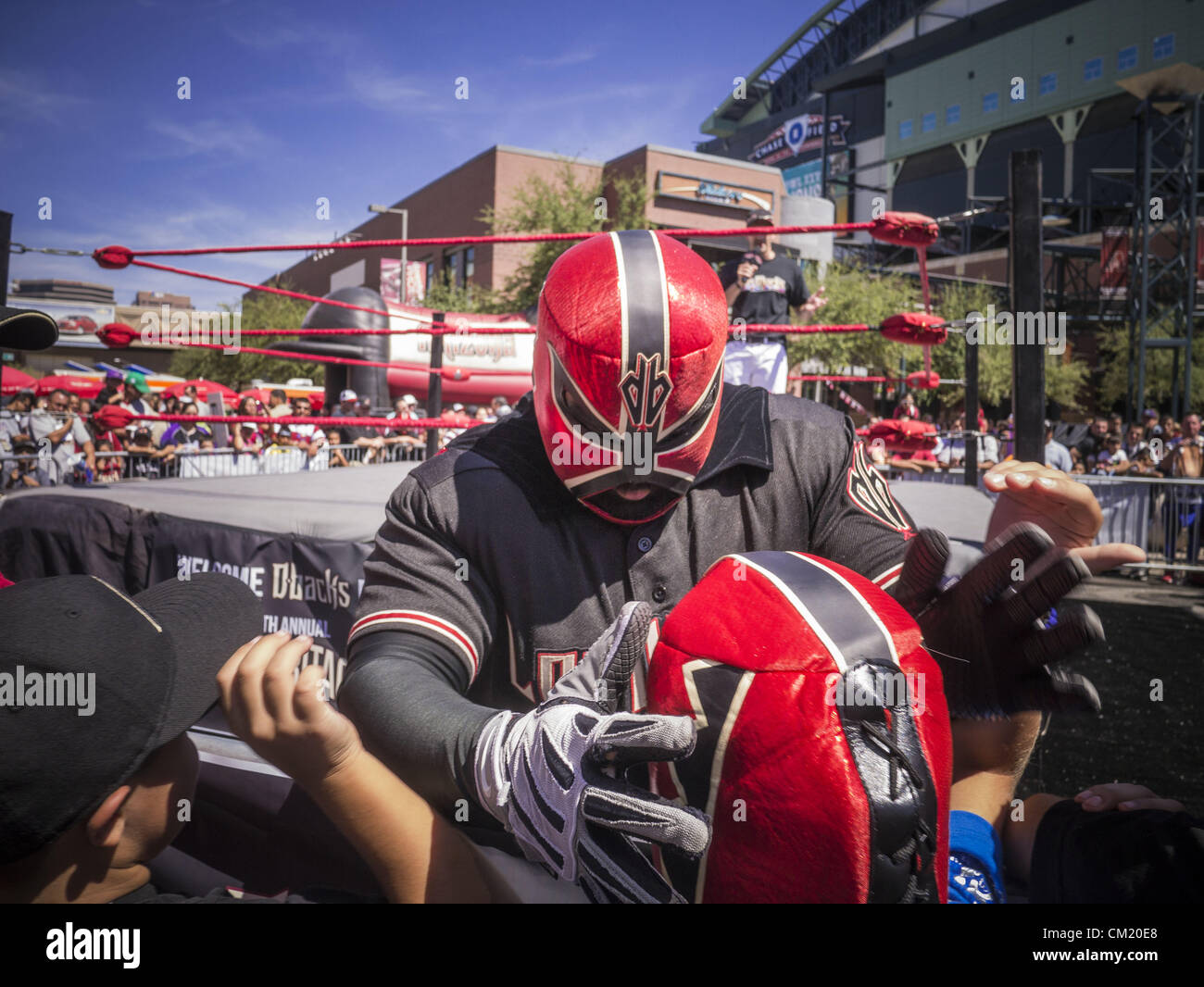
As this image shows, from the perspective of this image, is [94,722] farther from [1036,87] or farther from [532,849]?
[1036,87]

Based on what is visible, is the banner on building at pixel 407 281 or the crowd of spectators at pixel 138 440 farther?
the banner on building at pixel 407 281

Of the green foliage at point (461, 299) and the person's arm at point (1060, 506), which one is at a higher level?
the green foliage at point (461, 299)

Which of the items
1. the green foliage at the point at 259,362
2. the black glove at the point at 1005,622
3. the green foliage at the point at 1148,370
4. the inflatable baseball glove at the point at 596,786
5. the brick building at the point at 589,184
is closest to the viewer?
the inflatable baseball glove at the point at 596,786

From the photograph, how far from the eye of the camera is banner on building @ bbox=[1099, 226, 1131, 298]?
79.5 feet

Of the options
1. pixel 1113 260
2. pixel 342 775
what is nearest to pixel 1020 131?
pixel 1113 260

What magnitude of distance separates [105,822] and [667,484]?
3.56 ft

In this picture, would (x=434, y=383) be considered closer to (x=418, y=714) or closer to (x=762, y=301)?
(x=762, y=301)

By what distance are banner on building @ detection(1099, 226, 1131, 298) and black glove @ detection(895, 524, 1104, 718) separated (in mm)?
28082

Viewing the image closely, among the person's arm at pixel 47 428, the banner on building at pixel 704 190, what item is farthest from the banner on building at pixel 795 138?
the person's arm at pixel 47 428

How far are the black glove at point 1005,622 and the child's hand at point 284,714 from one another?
3.02ft

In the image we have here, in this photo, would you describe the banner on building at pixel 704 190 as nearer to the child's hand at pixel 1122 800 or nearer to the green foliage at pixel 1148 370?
the green foliage at pixel 1148 370

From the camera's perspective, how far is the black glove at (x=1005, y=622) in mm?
1153

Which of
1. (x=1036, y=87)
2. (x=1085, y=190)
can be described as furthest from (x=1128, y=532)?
(x=1036, y=87)

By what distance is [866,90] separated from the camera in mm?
44344
